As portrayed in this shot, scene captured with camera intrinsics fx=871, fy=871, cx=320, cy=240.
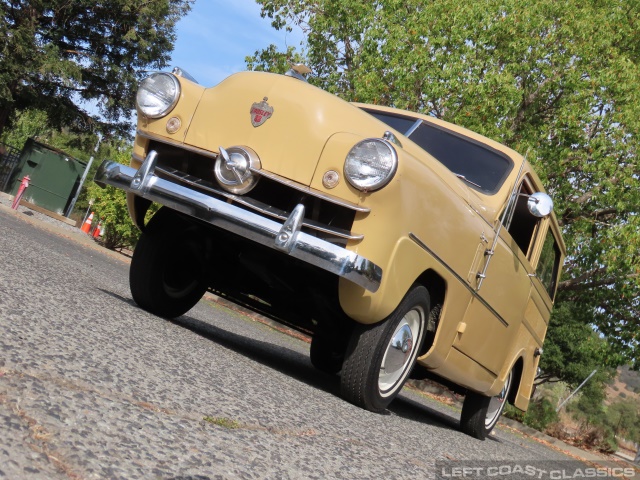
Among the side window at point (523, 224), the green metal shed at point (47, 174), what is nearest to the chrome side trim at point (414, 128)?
the side window at point (523, 224)

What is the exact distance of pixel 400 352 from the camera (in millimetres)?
5293

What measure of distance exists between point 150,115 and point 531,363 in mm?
4610

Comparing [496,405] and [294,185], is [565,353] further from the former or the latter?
[294,185]

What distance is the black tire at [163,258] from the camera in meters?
5.96

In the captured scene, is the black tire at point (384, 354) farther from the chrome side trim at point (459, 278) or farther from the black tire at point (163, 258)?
the black tire at point (163, 258)

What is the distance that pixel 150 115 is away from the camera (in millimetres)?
5410

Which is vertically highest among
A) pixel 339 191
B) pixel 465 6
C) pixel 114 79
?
pixel 465 6

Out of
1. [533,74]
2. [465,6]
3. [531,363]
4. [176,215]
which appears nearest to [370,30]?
[465,6]

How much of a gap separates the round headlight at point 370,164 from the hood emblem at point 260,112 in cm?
61

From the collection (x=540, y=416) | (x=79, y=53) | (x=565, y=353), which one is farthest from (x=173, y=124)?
(x=565, y=353)

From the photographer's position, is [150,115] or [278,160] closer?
[278,160]

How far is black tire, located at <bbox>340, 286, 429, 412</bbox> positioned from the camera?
16.4 feet

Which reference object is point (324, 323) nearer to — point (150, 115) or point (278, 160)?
point (278, 160)

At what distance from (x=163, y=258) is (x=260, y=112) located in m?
1.53
